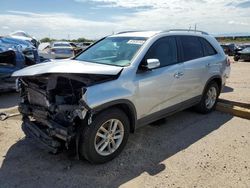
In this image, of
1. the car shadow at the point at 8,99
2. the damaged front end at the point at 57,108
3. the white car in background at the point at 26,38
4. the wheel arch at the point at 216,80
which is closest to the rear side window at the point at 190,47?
the wheel arch at the point at 216,80

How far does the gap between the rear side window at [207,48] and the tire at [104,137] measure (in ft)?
9.33

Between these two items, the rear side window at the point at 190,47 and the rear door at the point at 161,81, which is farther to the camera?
the rear side window at the point at 190,47

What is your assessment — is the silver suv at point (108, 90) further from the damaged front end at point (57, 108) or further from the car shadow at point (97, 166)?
the car shadow at point (97, 166)

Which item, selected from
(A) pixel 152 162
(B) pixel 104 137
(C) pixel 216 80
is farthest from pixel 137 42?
(C) pixel 216 80

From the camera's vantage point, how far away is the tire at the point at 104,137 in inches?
145

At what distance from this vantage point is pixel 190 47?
18.2 feet

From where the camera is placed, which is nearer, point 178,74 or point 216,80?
point 178,74

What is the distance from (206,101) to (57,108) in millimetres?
3603

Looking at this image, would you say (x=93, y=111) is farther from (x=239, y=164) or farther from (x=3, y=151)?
(x=239, y=164)

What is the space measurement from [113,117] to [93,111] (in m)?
0.40

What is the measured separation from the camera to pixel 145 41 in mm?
4621

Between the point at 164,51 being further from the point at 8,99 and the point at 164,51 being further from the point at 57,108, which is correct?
the point at 8,99

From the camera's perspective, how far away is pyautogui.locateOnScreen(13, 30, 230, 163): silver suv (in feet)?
12.2

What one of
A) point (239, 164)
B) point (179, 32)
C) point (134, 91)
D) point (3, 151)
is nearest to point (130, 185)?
point (134, 91)
